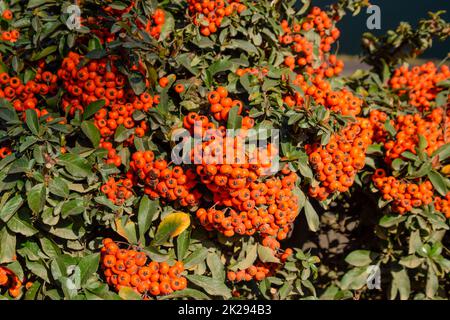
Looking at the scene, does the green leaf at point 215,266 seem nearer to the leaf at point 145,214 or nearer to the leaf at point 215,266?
the leaf at point 215,266

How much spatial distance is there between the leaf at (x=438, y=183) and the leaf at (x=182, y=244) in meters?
1.26

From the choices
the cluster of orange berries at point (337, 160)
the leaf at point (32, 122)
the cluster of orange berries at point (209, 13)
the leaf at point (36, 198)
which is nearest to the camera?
the leaf at point (36, 198)

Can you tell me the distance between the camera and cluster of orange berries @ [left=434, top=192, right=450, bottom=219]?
271 centimetres

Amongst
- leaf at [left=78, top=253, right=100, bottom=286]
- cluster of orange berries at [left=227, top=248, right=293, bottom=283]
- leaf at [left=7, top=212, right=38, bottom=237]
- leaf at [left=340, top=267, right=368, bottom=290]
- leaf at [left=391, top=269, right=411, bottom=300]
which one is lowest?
leaf at [left=340, top=267, right=368, bottom=290]

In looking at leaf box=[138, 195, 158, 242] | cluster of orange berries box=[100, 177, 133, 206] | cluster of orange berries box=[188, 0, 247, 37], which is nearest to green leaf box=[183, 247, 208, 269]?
leaf box=[138, 195, 158, 242]

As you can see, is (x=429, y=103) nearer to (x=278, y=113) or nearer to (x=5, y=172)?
(x=278, y=113)

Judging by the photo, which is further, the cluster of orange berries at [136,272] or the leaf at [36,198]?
the cluster of orange berries at [136,272]

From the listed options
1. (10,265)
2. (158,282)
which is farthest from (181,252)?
(10,265)

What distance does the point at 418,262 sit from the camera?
274 centimetres

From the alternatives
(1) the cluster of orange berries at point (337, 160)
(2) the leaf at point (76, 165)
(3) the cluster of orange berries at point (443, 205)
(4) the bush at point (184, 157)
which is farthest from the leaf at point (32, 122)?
(3) the cluster of orange berries at point (443, 205)

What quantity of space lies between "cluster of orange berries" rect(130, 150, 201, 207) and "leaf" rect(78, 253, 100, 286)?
37cm

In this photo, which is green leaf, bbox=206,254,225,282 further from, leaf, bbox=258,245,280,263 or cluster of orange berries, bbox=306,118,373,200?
cluster of orange berries, bbox=306,118,373,200

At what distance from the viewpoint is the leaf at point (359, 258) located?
290 cm
